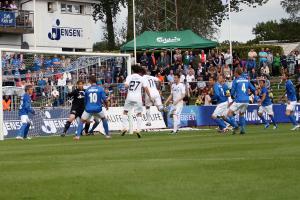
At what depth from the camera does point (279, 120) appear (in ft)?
125

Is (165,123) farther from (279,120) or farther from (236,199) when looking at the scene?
(236,199)

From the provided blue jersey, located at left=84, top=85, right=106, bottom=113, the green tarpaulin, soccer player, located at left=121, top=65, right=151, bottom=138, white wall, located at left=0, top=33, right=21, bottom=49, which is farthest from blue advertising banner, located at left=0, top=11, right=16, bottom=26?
blue jersey, located at left=84, top=85, right=106, bottom=113

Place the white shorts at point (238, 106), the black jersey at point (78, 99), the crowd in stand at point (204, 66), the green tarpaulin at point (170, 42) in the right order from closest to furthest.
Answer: the white shorts at point (238, 106)
the black jersey at point (78, 99)
the crowd in stand at point (204, 66)
the green tarpaulin at point (170, 42)

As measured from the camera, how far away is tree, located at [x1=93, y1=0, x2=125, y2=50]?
245 ft

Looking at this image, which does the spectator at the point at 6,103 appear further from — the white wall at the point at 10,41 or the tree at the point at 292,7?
the tree at the point at 292,7

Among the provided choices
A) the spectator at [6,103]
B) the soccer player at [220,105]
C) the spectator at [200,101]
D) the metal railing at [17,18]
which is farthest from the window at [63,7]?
the soccer player at [220,105]

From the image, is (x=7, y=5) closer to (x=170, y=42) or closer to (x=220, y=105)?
(x=170, y=42)

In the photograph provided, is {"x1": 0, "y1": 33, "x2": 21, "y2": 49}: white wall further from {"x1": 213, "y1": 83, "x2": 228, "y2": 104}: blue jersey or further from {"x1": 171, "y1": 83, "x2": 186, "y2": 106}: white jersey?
{"x1": 213, "y1": 83, "x2": 228, "y2": 104}: blue jersey

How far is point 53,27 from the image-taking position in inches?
2359

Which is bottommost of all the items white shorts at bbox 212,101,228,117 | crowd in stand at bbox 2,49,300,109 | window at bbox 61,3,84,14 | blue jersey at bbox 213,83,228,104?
white shorts at bbox 212,101,228,117

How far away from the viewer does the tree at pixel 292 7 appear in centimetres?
12025

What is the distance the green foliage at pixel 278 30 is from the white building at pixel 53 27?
53.2 metres

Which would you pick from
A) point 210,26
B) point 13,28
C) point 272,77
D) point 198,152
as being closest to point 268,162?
point 198,152

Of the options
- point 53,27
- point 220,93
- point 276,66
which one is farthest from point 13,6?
point 220,93
